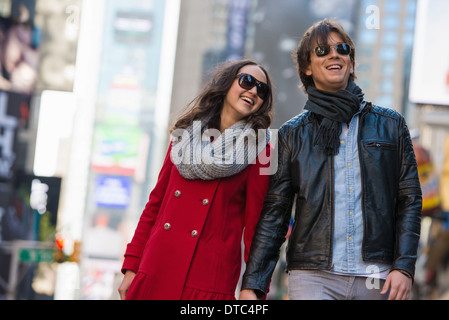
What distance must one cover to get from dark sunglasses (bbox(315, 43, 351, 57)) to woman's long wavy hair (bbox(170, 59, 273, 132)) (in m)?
0.56

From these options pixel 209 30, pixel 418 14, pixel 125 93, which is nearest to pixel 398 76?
pixel 209 30

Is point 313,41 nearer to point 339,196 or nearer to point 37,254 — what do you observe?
point 339,196

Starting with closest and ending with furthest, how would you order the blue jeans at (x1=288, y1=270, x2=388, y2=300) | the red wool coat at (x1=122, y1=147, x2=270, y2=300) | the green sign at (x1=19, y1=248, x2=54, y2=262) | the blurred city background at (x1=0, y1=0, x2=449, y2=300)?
the blue jeans at (x1=288, y1=270, x2=388, y2=300) < the red wool coat at (x1=122, y1=147, x2=270, y2=300) < the green sign at (x1=19, y1=248, x2=54, y2=262) < the blurred city background at (x1=0, y1=0, x2=449, y2=300)

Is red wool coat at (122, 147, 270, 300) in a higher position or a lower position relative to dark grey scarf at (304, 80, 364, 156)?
lower

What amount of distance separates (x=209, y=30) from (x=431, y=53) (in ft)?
88.8

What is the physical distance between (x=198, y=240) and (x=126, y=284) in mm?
508

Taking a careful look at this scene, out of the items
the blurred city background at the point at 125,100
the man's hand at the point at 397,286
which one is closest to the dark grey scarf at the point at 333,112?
the man's hand at the point at 397,286

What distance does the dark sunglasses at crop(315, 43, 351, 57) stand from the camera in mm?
3713

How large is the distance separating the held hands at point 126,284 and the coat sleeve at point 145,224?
3 cm

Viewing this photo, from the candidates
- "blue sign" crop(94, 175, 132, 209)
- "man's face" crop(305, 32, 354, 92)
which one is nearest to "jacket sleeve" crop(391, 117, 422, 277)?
"man's face" crop(305, 32, 354, 92)

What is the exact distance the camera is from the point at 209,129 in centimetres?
426

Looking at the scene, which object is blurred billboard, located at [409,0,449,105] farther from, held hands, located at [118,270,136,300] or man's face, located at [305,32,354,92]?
held hands, located at [118,270,136,300]

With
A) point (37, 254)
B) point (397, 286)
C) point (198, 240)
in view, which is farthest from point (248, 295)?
point (37, 254)

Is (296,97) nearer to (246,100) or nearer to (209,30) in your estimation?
(209,30)
